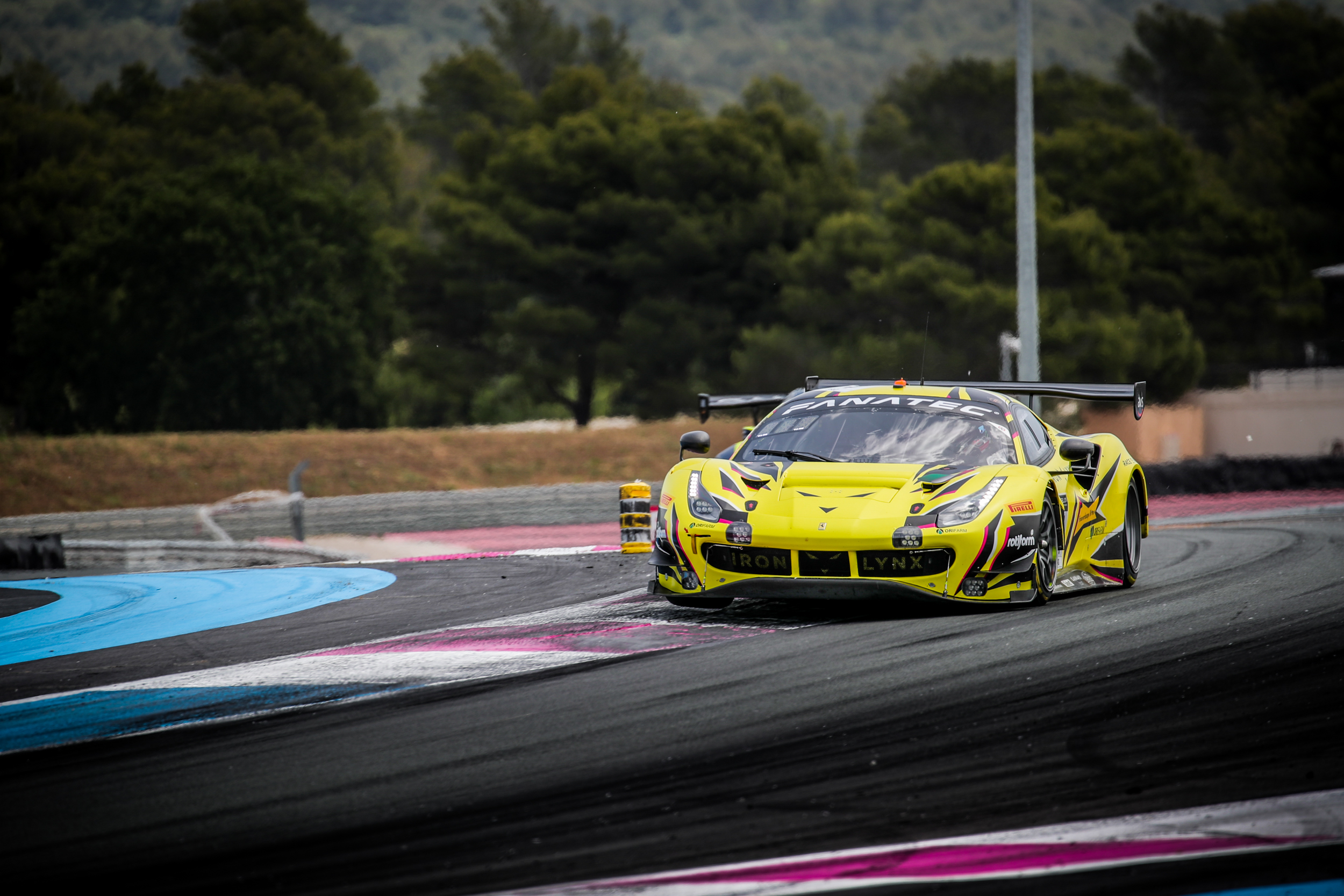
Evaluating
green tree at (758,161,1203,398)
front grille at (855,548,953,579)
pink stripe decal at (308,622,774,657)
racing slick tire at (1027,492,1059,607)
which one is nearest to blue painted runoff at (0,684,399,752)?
pink stripe decal at (308,622,774,657)

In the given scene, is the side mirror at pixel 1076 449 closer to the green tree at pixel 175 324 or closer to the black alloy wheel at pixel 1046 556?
the black alloy wheel at pixel 1046 556

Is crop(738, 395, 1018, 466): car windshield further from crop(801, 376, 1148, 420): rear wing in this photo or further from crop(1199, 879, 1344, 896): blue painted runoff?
crop(1199, 879, 1344, 896): blue painted runoff

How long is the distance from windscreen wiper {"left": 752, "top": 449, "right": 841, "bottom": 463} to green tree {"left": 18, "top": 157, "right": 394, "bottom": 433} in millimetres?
39118

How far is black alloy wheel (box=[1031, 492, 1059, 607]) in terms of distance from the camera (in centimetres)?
798

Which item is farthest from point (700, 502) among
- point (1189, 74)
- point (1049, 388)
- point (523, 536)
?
point (1189, 74)

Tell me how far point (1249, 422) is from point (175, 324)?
3142cm

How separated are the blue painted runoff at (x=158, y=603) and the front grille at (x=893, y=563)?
383cm

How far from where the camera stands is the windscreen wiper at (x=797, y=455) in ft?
27.6

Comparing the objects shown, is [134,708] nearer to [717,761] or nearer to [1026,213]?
[717,761]

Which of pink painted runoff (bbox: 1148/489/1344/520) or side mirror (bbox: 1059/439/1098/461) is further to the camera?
pink painted runoff (bbox: 1148/489/1344/520)

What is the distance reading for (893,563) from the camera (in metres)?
7.48

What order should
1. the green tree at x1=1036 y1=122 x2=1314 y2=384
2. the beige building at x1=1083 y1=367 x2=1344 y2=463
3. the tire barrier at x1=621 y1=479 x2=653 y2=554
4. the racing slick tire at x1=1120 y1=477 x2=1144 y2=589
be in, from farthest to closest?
the green tree at x1=1036 y1=122 x2=1314 y2=384 → the beige building at x1=1083 y1=367 x2=1344 y2=463 → the tire barrier at x1=621 y1=479 x2=653 y2=554 → the racing slick tire at x1=1120 y1=477 x2=1144 y2=589

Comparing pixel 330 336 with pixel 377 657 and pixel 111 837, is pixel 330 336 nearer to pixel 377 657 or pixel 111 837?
pixel 377 657

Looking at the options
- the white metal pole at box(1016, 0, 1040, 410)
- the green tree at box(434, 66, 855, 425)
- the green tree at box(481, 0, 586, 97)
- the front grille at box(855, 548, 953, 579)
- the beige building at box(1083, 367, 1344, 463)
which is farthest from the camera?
the green tree at box(481, 0, 586, 97)
